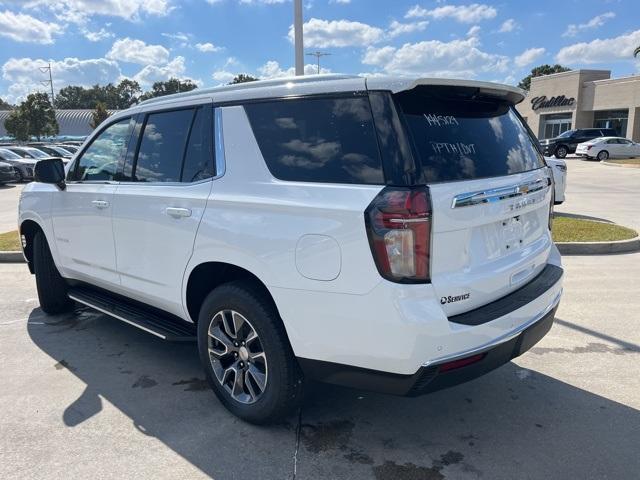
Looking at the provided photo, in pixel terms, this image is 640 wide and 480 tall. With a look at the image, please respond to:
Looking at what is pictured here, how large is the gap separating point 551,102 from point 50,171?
2067 inches

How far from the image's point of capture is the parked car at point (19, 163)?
2373 centimetres

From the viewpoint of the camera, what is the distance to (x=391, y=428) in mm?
3277

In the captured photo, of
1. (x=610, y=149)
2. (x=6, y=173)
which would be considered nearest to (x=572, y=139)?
(x=610, y=149)

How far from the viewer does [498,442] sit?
10.2 feet

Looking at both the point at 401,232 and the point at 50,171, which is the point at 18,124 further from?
the point at 401,232

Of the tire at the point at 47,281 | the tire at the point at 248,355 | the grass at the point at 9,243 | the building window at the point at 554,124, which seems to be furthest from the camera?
the building window at the point at 554,124

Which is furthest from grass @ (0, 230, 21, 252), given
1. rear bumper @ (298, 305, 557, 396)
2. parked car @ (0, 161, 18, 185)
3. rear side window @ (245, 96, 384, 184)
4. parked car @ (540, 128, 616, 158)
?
parked car @ (540, 128, 616, 158)

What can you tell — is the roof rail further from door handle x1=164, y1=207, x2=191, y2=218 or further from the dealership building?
the dealership building

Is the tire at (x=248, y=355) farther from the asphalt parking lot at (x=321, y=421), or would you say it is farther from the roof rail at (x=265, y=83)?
the roof rail at (x=265, y=83)

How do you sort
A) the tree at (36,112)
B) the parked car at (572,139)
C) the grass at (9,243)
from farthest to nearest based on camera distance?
the tree at (36,112) → the parked car at (572,139) → the grass at (9,243)

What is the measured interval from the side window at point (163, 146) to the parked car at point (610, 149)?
33.4m

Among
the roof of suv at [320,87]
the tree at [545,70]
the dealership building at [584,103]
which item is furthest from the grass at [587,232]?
the tree at [545,70]

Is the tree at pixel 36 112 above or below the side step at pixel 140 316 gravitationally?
above

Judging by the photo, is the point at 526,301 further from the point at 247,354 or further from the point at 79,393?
the point at 79,393
